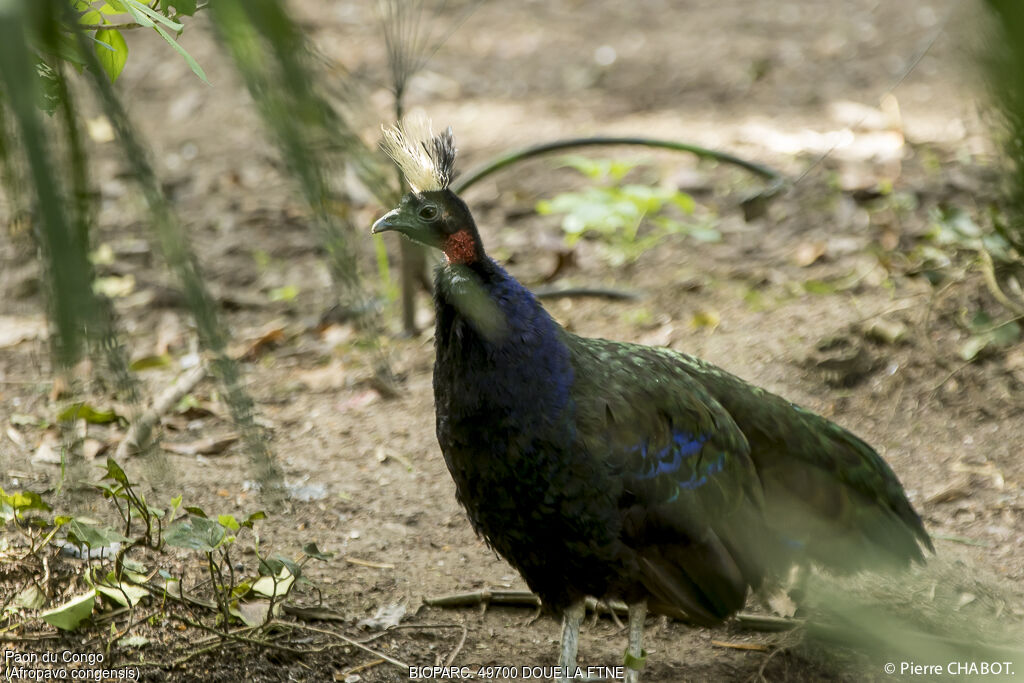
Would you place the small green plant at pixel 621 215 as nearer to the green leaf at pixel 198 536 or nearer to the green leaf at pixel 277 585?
the green leaf at pixel 277 585

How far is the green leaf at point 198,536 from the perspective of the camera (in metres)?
2.86

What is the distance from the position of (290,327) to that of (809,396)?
114 inches

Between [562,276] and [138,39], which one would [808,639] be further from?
[138,39]

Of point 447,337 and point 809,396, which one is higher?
point 447,337

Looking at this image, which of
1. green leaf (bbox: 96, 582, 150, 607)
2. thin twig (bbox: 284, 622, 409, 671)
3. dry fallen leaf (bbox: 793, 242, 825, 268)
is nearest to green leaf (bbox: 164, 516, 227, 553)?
green leaf (bbox: 96, 582, 150, 607)

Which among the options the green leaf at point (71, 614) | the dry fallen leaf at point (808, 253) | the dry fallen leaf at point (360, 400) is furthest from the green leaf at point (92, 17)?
the dry fallen leaf at point (808, 253)

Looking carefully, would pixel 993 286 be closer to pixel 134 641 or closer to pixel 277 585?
pixel 277 585

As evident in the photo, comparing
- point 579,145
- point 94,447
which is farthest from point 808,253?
point 94,447

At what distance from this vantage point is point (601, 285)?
5863 millimetres

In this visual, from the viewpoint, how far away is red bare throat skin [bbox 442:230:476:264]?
314 cm

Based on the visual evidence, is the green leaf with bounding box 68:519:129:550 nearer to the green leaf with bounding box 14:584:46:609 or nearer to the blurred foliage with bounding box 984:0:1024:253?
the green leaf with bounding box 14:584:46:609

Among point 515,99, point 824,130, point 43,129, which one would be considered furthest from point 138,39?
point 43,129

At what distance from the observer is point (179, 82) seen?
8.80 m

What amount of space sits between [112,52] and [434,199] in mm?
1681
